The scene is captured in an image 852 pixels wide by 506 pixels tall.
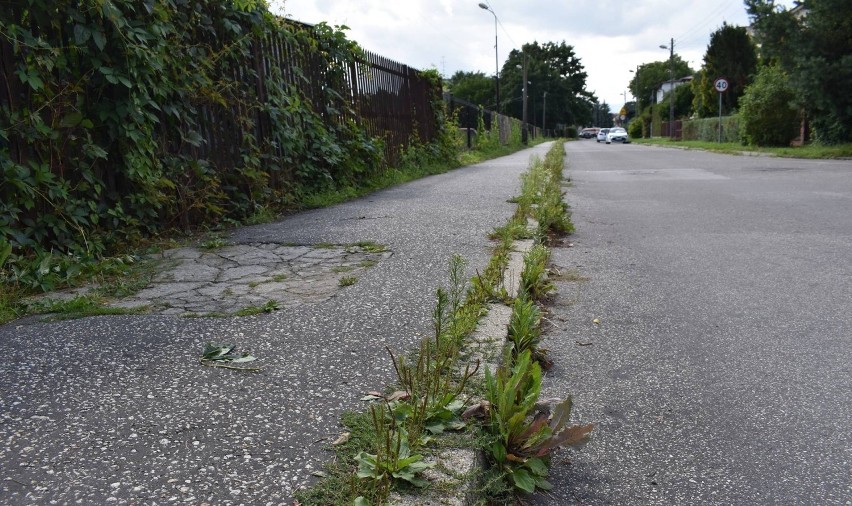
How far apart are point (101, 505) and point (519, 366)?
1433 millimetres

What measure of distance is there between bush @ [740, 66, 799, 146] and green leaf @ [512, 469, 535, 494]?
89.3 feet

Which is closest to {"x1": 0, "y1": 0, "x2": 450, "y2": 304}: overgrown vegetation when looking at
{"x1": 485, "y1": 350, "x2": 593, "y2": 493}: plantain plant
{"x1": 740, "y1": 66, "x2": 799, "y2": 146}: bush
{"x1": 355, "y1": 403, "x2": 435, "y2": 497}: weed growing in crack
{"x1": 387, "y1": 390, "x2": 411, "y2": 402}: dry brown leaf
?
{"x1": 387, "y1": 390, "x2": 411, "y2": 402}: dry brown leaf

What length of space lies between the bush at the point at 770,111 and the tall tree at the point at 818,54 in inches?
67.9

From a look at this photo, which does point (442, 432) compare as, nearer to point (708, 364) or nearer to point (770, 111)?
point (708, 364)

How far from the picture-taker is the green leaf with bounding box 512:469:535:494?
2.10m

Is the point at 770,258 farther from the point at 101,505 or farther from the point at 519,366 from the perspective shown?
the point at 101,505

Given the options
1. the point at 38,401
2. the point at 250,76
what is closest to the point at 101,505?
the point at 38,401

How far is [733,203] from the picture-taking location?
9180mm

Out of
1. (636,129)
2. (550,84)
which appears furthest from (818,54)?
(550,84)

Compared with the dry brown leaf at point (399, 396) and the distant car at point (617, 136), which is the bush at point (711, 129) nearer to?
the distant car at point (617, 136)

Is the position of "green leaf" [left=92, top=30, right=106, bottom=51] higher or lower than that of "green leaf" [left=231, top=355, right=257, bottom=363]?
higher

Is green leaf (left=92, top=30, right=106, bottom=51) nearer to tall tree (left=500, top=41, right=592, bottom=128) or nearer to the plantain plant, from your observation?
the plantain plant

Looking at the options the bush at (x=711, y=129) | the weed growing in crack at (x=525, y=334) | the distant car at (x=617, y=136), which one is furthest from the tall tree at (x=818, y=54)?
the distant car at (x=617, y=136)

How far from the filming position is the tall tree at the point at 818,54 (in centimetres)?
2119
